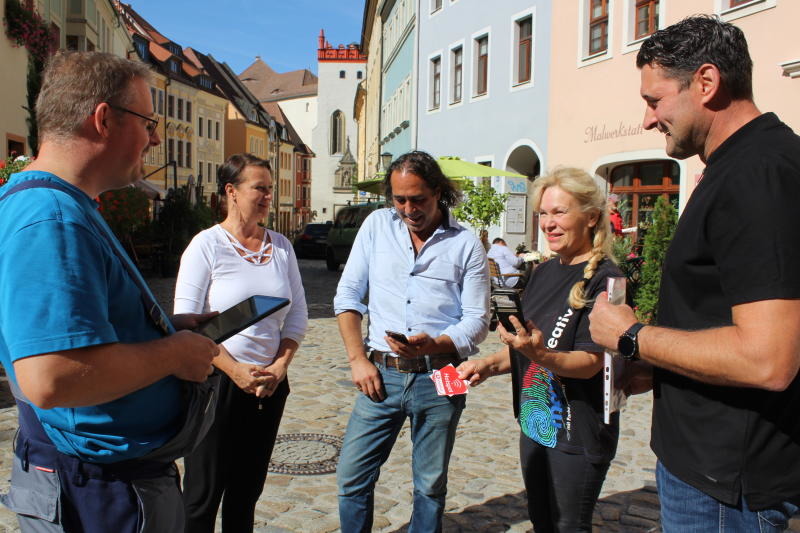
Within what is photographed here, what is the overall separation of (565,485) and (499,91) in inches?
699

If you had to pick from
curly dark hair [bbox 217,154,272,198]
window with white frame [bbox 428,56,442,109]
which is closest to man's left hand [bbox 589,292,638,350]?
curly dark hair [bbox 217,154,272,198]

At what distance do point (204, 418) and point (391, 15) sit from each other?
123 ft

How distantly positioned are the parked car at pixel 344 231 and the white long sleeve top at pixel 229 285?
19.6 meters

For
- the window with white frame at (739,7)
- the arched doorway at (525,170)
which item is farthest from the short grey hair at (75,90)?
the arched doorway at (525,170)

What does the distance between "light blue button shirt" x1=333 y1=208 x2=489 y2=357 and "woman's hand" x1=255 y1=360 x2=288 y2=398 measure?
37 centimetres

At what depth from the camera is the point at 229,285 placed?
3348 millimetres

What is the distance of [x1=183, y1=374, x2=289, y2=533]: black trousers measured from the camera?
3.18 m

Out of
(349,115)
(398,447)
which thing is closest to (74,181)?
(398,447)

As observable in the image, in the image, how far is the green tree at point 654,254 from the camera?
35.7ft

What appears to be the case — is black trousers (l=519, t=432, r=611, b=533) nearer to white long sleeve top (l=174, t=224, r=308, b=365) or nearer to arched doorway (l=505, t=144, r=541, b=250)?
white long sleeve top (l=174, t=224, r=308, b=365)

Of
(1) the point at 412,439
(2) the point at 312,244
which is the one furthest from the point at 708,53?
(2) the point at 312,244

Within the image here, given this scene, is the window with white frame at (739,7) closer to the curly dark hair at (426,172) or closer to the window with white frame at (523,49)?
the window with white frame at (523,49)

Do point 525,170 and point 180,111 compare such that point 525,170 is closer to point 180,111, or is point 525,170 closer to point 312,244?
point 312,244

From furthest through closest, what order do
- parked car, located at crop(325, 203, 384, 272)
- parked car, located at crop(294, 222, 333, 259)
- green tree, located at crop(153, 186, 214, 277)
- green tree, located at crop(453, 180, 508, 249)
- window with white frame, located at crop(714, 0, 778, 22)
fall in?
parked car, located at crop(294, 222, 333, 259)
parked car, located at crop(325, 203, 384, 272)
green tree, located at crop(153, 186, 214, 277)
green tree, located at crop(453, 180, 508, 249)
window with white frame, located at crop(714, 0, 778, 22)
